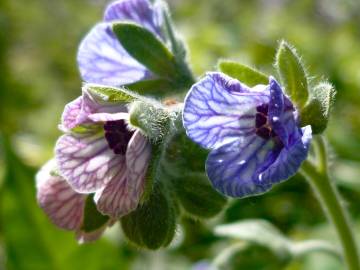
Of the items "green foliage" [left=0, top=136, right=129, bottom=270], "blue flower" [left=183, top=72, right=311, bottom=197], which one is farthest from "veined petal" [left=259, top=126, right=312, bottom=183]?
"green foliage" [left=0, top=136, right=129, bottom=270]

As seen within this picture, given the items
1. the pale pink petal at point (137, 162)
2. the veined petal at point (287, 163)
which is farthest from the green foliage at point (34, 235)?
the veined petal at point (287, 163)

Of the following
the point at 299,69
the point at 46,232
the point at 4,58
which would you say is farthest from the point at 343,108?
the point at 4,58

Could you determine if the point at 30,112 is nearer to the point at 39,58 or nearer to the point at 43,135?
the point at 43,135

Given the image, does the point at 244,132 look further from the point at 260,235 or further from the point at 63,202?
the point at 260,235

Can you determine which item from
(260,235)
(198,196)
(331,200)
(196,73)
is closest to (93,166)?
(198,196)

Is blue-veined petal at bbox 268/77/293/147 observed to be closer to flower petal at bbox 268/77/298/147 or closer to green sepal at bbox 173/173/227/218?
flower petal at bbox 268/77/298/147

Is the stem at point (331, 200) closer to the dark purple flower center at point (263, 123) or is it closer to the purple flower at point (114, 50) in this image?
the dark purple flower center at point (263, 123)
